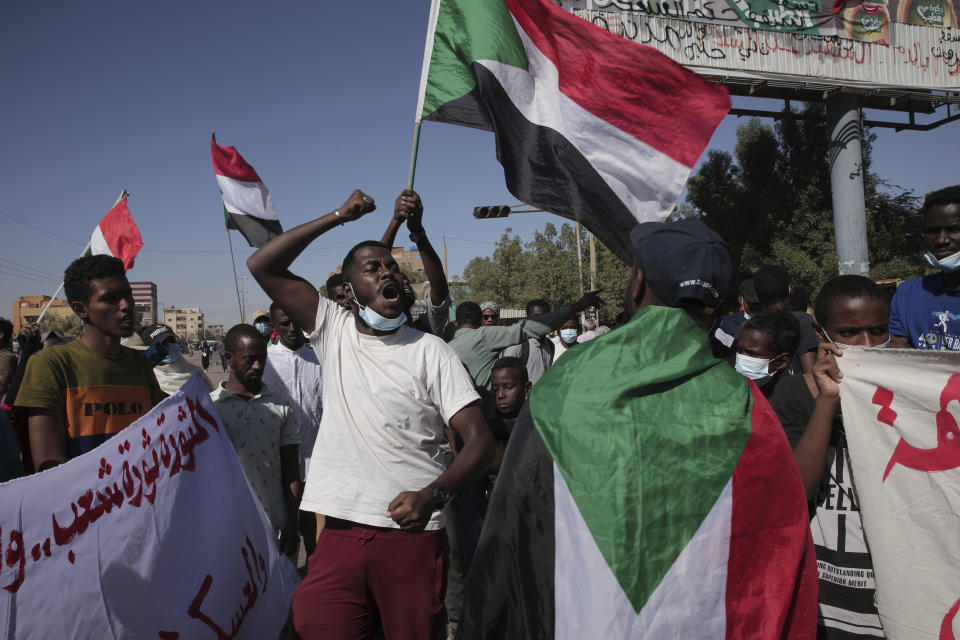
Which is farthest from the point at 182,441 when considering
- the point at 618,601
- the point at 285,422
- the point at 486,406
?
the point at 486,406

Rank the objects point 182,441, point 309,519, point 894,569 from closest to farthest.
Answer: point 894,569 → point 182,441 → point 309,519

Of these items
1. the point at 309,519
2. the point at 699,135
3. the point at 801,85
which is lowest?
the point at 309,519

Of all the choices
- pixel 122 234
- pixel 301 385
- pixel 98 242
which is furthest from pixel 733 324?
pixel 98 242

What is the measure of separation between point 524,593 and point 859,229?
19824 millimetres

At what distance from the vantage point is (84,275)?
9.93ft

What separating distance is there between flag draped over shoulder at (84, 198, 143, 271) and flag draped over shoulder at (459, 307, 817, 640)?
5.53m

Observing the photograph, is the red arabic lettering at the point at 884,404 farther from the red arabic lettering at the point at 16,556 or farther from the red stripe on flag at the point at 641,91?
the red arabic lettering at the point at 16,556

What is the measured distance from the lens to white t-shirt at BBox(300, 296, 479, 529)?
2.37 meters

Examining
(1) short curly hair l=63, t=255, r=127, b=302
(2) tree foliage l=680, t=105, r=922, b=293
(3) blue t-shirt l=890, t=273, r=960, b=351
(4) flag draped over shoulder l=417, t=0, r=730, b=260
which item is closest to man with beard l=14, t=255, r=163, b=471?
(1) short curly hair l=63, t=255, r=127, b=302

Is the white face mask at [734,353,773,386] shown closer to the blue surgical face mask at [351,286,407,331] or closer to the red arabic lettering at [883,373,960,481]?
the red arabic lettering at [883,373,960,481]

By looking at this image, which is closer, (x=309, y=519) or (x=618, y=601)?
(x=618, y=601)

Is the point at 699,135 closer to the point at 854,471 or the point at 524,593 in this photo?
the point at 854,471

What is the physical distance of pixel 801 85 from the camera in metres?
18.3

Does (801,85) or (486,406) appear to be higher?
(801,85)
